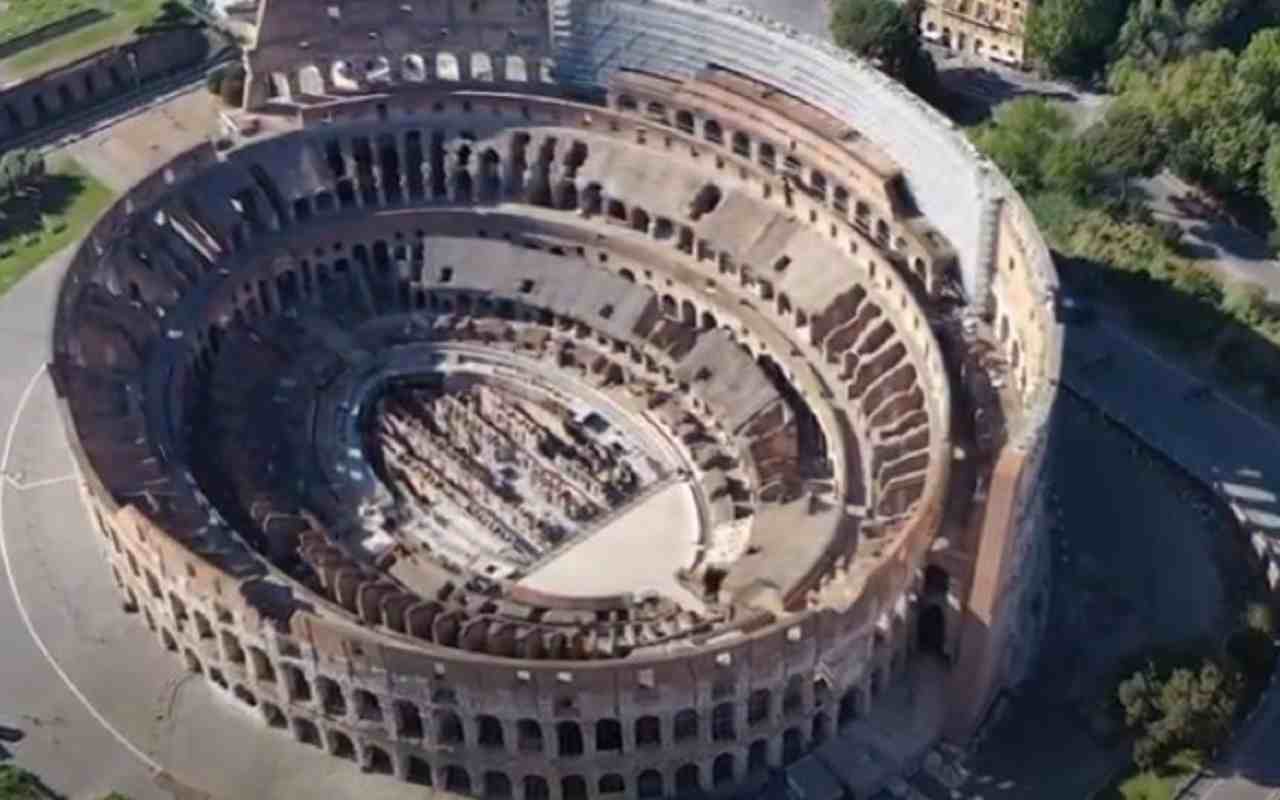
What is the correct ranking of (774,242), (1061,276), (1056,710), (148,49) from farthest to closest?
1. (148,49)
2. (1061,276)
3. (774,242)
4. (1056,710)

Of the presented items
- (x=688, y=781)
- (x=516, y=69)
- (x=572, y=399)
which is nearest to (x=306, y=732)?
(x=688, y=781)

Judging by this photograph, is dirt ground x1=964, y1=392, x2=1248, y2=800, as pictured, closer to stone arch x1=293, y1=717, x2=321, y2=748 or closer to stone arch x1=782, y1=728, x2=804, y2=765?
stone arch x1=782, y1=728, x2=804, y2=765

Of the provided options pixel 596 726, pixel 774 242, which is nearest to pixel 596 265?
pixel 774 242

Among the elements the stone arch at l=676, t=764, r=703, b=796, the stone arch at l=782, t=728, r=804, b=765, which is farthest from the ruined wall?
the stone arch at l=782, t=728, r=804, b=765

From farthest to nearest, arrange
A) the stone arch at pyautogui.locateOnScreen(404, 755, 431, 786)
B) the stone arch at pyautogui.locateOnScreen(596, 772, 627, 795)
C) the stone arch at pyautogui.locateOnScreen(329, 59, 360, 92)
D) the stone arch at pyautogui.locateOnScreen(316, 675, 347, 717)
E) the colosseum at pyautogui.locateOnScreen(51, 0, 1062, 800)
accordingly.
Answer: the stone arch at pyautogui.locateOnScreen(329, 59, 360, 92) < the stone arch at pyautogui.locateOnScreen(404, 755, 431, 786) < the stone arch at pyautogui.locateOnScreen(596, 772, 627, 795) < the stone arch at pyautogui.locateOnScreen(316, 675, 347, 717) < the colosseum at pyautogui.locateOnScreen(51, 0, 1062, 800)

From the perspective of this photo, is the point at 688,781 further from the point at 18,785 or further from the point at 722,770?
the point at 18,785

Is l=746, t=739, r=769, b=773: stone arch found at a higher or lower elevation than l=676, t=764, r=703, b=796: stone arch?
higher

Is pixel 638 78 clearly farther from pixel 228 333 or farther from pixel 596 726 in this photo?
pixel 596 726
